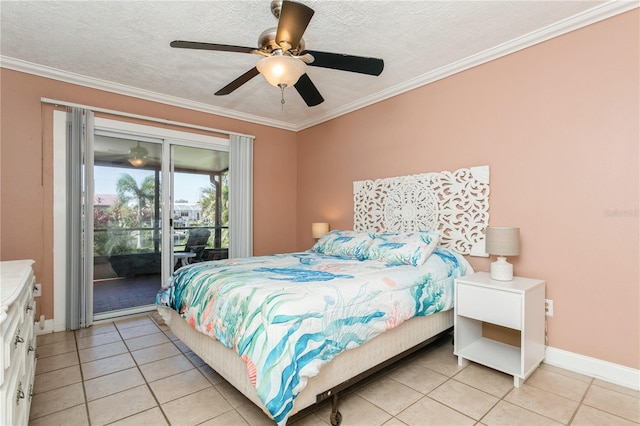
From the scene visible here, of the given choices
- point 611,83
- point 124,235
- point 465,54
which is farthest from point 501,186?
point 124,235

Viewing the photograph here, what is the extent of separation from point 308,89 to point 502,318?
2.16 m

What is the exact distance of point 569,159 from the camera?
2342mm

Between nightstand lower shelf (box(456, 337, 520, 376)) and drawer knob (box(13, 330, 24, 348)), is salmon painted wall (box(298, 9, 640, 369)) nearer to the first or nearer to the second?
nightstand lower shelf (box(456, 337, 520, 376))

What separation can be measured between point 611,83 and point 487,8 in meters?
1.00

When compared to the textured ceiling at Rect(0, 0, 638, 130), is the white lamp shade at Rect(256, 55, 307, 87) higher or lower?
lower

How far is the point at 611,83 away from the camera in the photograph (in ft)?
7.14

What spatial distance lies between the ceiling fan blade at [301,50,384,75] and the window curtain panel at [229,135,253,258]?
2.45 meters

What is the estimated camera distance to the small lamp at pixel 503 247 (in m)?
2.34

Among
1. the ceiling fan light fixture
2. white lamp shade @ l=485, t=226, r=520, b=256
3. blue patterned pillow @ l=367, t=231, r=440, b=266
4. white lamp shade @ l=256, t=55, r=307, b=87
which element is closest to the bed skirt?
blue patterned pillow @ l=367, t=231, r=440, b=266

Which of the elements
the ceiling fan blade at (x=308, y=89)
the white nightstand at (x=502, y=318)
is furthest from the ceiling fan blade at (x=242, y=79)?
the white nightstand at (x=502, y=318)

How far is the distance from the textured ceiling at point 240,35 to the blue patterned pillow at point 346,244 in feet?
5.38

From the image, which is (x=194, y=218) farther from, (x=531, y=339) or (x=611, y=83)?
(x=611, y=83)

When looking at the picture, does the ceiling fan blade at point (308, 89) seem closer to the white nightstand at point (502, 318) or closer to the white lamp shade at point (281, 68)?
the white lamp shade at point (281, 68)

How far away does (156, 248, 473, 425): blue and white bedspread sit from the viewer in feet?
4.84
